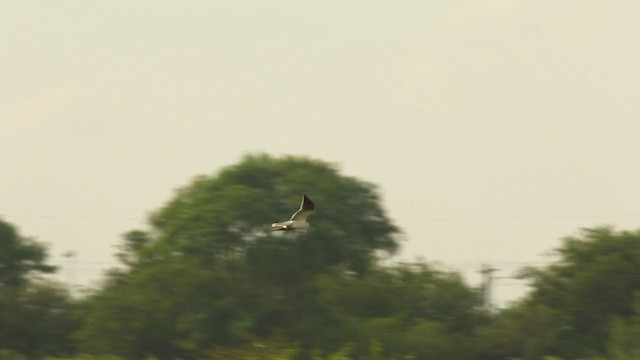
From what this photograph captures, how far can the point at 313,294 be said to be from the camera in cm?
6088

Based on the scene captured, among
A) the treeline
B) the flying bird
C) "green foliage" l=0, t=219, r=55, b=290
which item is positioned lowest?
the flying bird

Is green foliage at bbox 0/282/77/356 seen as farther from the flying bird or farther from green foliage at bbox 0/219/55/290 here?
the flying bird

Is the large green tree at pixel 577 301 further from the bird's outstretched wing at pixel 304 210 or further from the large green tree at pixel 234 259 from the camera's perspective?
the bird's outstretched wing at pixel 304 210

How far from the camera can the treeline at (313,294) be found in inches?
2317

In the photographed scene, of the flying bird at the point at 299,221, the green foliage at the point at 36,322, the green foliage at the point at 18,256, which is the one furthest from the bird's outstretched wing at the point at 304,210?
the green foliage at the point at 18,256

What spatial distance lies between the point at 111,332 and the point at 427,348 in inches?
482

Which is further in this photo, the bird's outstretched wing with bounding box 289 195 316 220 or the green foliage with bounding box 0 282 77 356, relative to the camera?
the green foliage with bounding box 0 282 77 356

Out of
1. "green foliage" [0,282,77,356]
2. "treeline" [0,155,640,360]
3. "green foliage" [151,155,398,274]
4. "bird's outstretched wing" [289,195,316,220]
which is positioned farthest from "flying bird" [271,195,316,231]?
"green foliage" [0,282,77,356]

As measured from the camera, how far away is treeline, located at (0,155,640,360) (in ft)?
193

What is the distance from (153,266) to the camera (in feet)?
209

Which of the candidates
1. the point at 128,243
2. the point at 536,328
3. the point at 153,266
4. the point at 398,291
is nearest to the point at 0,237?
the point at 128,243

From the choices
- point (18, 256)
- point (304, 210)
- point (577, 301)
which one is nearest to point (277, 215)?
point (577, 301)

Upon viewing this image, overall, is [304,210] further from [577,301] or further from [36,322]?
[36,322]

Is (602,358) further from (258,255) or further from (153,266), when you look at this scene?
(153,266)
